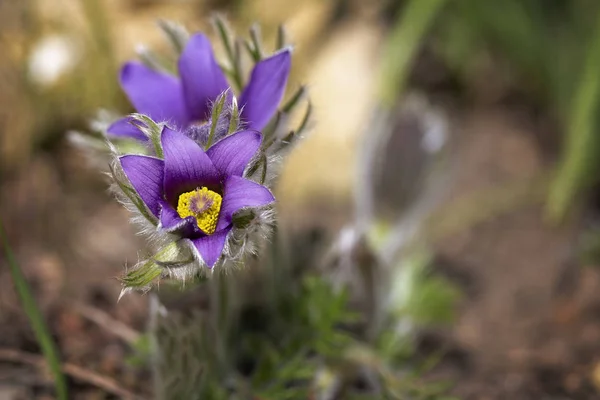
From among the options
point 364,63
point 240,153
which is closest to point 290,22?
point 364,63

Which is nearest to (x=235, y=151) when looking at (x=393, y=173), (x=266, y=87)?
(x=266, y=87)

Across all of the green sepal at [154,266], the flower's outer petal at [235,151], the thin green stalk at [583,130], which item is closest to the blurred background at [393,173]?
the thin green stalk at [583,130]

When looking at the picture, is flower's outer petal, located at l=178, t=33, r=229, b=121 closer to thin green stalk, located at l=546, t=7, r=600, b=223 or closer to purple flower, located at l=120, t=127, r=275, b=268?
purple flower, located at l=120, t=127, r=275, b=268

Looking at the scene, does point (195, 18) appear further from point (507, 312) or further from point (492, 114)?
point (507, 312)

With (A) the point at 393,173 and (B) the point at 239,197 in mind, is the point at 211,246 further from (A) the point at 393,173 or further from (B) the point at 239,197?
(A) the point at 393,173

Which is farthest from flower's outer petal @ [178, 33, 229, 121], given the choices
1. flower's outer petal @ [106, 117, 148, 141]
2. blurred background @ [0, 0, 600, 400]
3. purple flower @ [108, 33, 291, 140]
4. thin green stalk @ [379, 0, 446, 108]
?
thin green stalk @ [379, 0, 446, 108]
